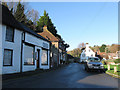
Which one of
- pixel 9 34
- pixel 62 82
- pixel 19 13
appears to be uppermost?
pixel 19 13

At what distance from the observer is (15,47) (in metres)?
15.5

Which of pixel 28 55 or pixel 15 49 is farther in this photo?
pixel 28 55

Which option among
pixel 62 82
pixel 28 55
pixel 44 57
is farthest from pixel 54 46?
pixel 62 82

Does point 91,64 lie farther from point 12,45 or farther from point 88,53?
point 88,53

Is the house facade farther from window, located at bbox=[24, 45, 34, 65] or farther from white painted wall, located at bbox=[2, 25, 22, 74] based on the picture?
white painted wall, located at bbox=[2, 25, 22, 74]

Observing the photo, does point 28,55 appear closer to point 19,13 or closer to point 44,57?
point 44,57

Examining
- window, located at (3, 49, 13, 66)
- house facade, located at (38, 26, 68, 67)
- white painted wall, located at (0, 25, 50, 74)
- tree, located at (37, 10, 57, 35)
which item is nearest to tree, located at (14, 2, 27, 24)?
house facade, located at (38, 26, 68, 67)

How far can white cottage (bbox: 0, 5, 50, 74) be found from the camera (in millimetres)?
14016

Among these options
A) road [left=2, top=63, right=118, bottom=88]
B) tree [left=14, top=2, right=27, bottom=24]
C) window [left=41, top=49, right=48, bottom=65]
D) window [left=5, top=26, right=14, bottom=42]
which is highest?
tree [left=14, top=2, right=27, bottom=24]

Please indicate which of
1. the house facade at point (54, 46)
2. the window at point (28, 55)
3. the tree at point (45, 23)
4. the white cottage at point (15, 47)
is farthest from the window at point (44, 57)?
the tree at point (45, 23)

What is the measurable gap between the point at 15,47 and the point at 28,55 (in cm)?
332

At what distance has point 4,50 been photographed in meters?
14.1

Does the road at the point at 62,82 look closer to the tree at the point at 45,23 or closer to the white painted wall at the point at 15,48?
the white painted wall at the point at 15,48

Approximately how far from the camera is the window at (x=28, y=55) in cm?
1781
